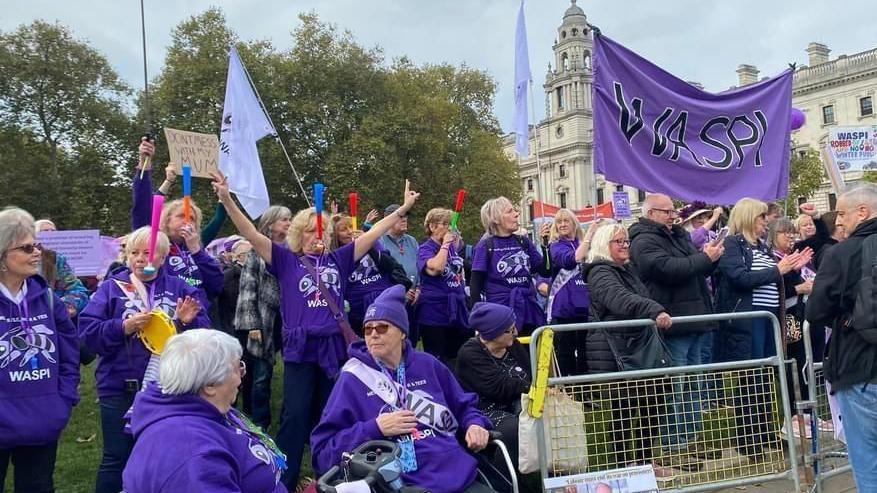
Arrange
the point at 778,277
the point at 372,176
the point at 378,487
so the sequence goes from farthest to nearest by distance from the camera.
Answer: the point at 372,176
the point at 778,277
the point at 378,487

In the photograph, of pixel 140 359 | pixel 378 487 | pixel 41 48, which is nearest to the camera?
pixel 378 487

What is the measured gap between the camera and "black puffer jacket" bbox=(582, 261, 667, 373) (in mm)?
4719

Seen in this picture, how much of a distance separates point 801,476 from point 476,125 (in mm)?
40137

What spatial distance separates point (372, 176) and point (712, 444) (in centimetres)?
2851

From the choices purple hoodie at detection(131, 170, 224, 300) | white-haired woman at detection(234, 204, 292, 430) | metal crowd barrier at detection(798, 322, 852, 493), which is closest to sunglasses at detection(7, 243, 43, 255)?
purple hoodie at detection(131, 170, 224, 300)

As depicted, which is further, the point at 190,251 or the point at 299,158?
the point at 299,158

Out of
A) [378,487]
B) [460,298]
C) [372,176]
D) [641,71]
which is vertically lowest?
[378,487]

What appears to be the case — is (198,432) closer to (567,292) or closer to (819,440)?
(819,440)

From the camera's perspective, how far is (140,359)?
12.9 ft

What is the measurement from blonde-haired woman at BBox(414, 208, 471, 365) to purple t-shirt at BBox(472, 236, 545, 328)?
14.3 inches

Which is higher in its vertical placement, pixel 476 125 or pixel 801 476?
pixel 476 125

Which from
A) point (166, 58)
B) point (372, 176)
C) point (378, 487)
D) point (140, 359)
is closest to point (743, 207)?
point (378, 487)

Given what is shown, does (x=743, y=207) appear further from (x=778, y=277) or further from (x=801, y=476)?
(x=801, y=476)

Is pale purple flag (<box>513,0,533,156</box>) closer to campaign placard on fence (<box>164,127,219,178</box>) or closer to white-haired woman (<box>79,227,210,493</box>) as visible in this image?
campaign placard on fence (<box>164,127,219,178</box>)
